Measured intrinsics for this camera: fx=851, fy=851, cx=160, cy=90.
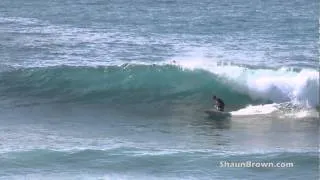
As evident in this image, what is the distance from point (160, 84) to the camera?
3284cm

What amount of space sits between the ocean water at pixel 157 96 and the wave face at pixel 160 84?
7 centimetres

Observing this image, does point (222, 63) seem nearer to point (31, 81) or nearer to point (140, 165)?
point (31, 81)

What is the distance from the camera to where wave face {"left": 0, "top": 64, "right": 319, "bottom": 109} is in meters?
30.7

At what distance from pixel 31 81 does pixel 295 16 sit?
2717 centimetres

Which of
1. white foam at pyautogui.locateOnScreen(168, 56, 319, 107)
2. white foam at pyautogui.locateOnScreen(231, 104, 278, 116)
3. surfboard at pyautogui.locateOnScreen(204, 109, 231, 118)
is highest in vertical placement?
white foam at pyautogui.locateOnScreen(168, 56, 319, 107)

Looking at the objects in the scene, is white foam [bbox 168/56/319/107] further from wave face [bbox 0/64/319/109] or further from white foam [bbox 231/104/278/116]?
white foam [bbox 231/104/278/116]

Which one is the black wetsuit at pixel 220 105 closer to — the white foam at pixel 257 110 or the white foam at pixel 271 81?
the white foam at pixel 257 110

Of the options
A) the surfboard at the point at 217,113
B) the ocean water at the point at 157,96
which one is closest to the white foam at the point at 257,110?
the ocean water at the point at 157,96

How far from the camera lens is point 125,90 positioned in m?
32.4

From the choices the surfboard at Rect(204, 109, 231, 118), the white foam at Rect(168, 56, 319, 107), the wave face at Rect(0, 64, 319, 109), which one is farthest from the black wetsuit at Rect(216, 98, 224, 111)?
the white foam at Rect(168, 56, 319, 107)

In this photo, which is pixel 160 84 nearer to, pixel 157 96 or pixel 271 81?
pixel 157 96

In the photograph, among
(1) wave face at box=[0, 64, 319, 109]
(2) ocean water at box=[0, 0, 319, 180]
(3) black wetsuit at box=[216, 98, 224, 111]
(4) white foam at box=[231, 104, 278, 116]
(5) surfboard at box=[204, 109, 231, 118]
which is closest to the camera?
(2) ocean water at box=[0, 0, 319, 180]

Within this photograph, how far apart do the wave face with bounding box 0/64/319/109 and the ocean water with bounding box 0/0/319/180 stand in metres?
0.07

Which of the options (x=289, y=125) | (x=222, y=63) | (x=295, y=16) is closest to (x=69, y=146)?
(x=289, y=125)
